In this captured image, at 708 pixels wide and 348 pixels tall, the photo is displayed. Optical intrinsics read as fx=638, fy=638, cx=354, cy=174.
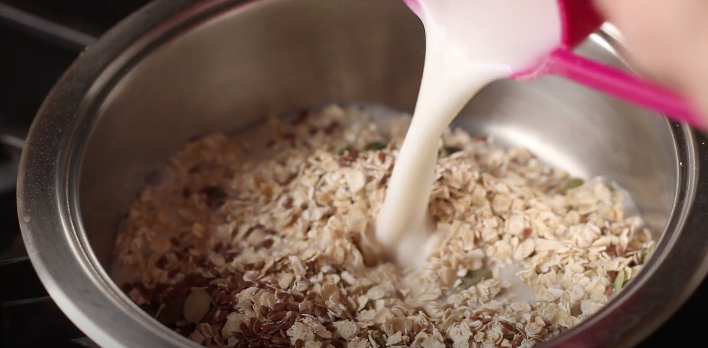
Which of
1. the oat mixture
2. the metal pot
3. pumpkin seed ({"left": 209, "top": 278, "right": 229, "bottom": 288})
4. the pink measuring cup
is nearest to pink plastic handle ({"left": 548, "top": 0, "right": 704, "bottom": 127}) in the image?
the pink measuring cup

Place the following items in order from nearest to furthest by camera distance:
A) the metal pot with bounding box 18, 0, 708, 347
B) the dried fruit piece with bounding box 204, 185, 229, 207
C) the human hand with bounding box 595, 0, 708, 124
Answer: the human hand with bounding box 595, 0, 708, 124
the metal pot with bounding box 18, 0, 708, 347
the dried fruit piece with bounding box 204, 185, 229, 207

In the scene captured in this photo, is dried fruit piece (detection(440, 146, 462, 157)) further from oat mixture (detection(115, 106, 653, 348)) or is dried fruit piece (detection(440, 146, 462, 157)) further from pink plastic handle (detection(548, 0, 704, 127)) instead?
pink plastic handle (detection(548, 0, 704, 127))

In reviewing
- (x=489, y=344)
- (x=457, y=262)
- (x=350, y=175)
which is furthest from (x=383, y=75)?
(x=489, y=344)

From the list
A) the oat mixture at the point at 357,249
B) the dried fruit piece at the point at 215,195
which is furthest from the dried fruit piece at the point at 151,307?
the dried fruit piece at the point at 215,195

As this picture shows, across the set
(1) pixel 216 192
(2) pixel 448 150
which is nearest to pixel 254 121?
(1) pixel 216 192

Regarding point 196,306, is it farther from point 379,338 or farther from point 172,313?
point 379,338

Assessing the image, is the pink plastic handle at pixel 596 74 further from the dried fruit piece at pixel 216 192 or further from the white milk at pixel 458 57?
the dried fruit piece at pixel 216 192

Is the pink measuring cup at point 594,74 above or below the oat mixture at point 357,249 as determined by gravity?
above
